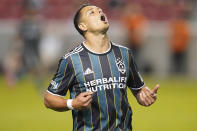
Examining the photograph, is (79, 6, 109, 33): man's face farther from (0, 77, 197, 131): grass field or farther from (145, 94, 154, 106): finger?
(0, 77, 197, 131): grass field

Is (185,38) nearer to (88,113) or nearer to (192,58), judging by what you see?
(192,58)

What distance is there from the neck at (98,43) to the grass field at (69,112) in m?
5.55

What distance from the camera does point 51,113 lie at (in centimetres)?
1537

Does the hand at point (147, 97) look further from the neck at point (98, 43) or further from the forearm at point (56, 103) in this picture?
the forearm at point (56, 103)

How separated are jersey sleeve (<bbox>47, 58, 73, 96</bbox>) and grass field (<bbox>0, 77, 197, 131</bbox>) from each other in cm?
551

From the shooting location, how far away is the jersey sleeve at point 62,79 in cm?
689

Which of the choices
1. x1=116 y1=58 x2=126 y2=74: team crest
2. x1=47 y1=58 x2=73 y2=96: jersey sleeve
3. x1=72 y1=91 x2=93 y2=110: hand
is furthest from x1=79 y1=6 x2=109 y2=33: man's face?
x1=72 y1=91 x2=93 y2=110: hand

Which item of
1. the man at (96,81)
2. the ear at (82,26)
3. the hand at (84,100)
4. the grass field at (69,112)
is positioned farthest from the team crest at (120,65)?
the grass field at (69,112)

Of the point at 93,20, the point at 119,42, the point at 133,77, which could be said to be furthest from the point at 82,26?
the point at 119,42

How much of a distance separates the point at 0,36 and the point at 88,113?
20.5 m

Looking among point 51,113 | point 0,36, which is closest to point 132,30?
point 0,36

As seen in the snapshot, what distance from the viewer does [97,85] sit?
22.7 ft

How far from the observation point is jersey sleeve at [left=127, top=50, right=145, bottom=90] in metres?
7.24

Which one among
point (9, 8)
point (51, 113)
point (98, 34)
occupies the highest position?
point (9, 8)
